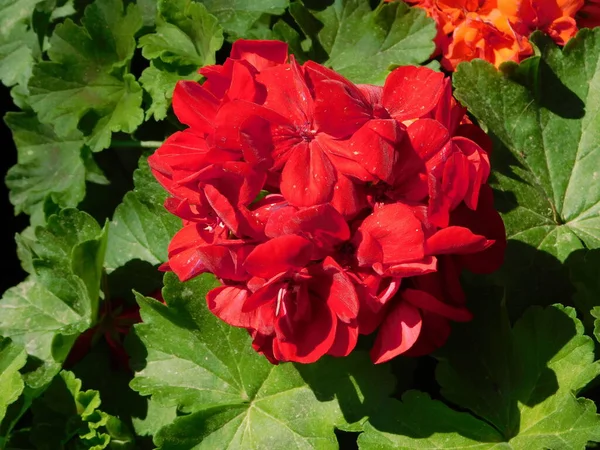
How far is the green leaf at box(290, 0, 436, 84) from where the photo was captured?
166cm

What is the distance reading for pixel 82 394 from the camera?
5.15ft

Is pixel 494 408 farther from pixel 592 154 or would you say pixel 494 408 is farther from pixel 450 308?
pixel 592 154

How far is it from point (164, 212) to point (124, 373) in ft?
1.16

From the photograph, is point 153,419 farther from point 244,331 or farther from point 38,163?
point 38,163

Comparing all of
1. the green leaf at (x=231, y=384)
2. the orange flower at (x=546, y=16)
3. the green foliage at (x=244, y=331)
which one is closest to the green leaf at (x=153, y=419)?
the green foliage at (x=244, y=331)

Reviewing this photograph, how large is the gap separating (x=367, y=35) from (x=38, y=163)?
0.86 meters

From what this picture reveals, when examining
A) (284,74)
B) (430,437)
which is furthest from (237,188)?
(430,437)

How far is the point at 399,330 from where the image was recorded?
117 cm

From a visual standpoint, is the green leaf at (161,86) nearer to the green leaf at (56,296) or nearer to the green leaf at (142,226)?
the green leaf at (142,226)

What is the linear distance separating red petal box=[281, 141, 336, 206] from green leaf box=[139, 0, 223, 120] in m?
0.61

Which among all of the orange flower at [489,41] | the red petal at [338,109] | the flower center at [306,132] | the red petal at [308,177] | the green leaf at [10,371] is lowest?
the green leaf at [10,371]

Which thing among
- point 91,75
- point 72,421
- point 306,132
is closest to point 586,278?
point 306,132

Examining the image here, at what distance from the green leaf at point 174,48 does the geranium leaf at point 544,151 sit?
1.79ft

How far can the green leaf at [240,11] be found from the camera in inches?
68.6
